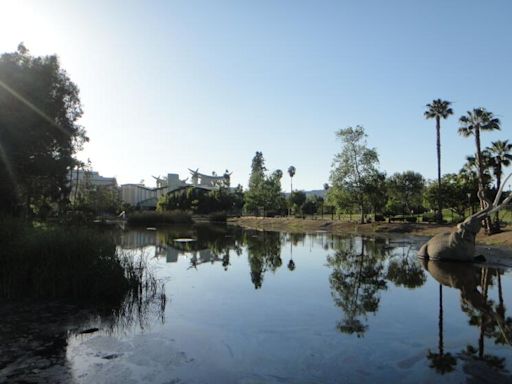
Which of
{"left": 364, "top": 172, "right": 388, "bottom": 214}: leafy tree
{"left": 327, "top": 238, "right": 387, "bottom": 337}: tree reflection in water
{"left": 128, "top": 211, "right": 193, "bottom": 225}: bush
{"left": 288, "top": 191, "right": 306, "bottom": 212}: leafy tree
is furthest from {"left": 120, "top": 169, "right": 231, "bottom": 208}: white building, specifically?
{"left": 327, "top": 238, "right": 387, "bottom": 337}: tree reflection in water

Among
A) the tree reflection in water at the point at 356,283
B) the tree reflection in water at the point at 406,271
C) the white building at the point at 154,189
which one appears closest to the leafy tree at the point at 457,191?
the tree reflection in water at the point at 356,283

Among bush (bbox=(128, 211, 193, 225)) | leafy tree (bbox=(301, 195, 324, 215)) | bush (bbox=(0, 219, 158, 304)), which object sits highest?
leafy tree (bbox=(301, 195, 324, 215))

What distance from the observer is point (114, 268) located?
1477 cm

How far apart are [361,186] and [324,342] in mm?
47138

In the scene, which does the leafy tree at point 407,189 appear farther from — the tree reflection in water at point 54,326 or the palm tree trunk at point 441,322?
the tree reflection in water at point 54,326

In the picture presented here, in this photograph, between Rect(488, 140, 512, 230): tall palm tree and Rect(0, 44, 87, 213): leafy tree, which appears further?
Rect(488, 140, 512, 230): tall palm tree

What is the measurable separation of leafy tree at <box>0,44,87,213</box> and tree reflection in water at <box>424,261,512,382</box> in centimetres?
1834

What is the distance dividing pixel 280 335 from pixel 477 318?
5589 mm

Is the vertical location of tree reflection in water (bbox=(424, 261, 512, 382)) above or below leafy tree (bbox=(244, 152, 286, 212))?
below

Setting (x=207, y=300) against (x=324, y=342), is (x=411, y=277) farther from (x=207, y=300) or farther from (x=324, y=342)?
(x=324, y=342)

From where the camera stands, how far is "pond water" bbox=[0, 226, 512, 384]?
8.44 m

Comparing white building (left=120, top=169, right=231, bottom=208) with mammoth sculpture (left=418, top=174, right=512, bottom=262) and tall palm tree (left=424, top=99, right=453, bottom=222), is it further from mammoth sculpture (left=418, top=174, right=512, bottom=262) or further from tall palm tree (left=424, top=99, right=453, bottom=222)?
mammoth sculpture (left=418, top=174, right=512, bottom=262)

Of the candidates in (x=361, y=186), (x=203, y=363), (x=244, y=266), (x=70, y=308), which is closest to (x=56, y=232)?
(x=70, y=308)

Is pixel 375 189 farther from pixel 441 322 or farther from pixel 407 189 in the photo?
pixel 441 322
